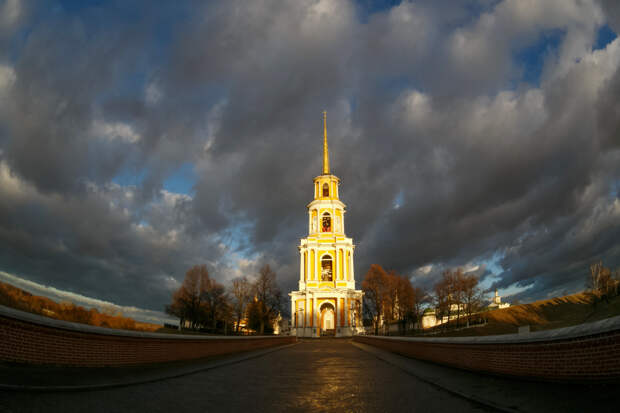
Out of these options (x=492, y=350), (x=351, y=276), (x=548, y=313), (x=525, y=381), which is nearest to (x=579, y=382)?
(x=525, y=381)

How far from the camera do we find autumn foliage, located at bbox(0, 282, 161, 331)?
11.8 meters

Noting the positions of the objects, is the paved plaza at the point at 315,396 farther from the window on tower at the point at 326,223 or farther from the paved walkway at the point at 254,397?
the window on tower at the point at 326,223

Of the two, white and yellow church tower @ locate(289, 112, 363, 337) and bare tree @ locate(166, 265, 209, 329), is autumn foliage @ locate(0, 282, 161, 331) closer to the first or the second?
bare tree @ locate(166, 265, 209, 329)

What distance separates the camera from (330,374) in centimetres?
1072

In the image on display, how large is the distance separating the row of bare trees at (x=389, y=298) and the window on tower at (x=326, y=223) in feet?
46.1

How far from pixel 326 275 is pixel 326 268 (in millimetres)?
1208

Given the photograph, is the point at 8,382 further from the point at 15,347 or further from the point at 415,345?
the point at 415,345

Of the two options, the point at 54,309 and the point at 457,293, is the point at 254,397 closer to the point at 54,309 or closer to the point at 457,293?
the point at 54,309

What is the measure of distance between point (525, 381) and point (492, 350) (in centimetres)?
138

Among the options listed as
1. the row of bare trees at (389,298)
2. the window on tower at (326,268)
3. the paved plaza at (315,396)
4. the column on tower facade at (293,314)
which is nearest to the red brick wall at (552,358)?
the paved plaza at (315,396)

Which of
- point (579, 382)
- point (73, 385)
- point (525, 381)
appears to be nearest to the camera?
point (579, 382)

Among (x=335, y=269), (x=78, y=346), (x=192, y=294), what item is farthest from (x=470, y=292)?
(x=78, y=346)

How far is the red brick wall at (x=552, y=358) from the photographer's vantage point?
523cm

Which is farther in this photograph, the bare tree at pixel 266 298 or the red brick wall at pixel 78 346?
the bare tree at pixel 266 298
